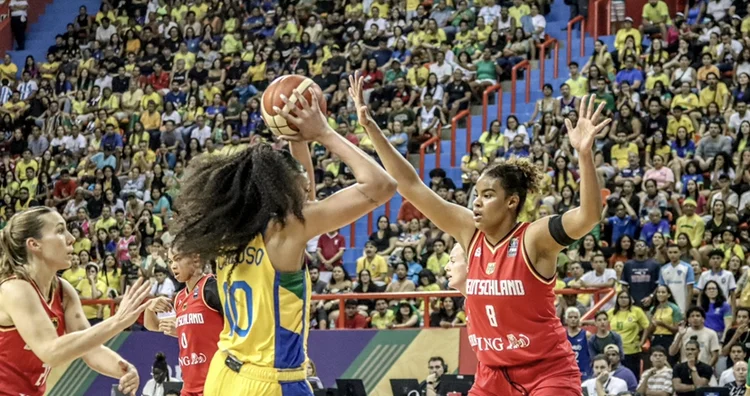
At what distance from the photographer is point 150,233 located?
67.6ft

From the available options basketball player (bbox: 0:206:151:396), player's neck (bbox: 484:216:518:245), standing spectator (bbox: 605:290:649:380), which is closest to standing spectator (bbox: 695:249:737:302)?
standing spectator (bbox: 605:290:649:380)

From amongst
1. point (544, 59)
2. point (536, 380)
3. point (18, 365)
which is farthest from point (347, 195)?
point (544, 59)

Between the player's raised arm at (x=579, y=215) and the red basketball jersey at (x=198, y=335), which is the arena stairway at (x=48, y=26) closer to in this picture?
the red basketball jersey at (x=198, y=335)

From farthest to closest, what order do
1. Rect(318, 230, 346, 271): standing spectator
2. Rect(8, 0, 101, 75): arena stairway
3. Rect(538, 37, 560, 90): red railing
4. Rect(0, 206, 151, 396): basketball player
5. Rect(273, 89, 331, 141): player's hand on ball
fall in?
Rect(8, 0, 101, 75): arena stairway
Rect(538, 37, 560, 90): red railing
Rect(318, 230, 346, 271): standing spectator
Rect(0, 206, 151, 396): basketball player
Rect(273, 89, 331, 141): player's hand on ball

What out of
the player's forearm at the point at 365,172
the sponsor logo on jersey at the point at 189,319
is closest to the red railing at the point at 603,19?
the sponsor logo on jersey at the point at 189,319

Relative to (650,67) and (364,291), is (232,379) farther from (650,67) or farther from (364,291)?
(650,67)

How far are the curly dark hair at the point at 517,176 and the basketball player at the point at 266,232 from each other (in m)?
1.79

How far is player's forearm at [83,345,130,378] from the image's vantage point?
6.16 meters

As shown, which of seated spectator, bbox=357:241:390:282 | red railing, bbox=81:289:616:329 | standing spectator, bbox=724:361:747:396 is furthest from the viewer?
seated spectator, bbox=357:241:390:282

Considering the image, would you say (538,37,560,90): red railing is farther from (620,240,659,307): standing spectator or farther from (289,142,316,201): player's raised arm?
(289,142,316,201): player's raised arm

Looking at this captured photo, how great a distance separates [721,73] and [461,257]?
12964mm

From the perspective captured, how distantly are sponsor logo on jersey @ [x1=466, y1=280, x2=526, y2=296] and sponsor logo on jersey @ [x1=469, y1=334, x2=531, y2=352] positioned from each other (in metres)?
0.23

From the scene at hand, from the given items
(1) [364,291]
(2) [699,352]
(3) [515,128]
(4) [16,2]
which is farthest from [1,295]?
(4) [16,2]

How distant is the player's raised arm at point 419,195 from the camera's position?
634 centimetres
